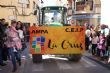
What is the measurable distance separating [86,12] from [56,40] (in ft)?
147

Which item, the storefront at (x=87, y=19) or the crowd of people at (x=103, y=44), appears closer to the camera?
the crowd of people at (x=103, y=44)

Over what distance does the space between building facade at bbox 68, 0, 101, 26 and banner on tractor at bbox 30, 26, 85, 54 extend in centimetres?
3917

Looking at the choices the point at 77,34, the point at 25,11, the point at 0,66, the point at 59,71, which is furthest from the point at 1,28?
the point at 25,11

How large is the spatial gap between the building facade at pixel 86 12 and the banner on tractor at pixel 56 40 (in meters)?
39.2

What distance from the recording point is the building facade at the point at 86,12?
62.7 m

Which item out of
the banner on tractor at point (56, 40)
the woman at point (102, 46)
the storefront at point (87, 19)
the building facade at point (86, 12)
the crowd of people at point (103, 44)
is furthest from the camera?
the building facade at point (86, 12)

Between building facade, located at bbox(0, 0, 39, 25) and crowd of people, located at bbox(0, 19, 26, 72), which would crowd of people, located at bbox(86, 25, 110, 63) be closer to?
crowd of people, located at bbox(0, 19, 26, 72)

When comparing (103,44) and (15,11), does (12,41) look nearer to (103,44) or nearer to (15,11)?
(103,44)

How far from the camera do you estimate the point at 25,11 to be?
57.5 meters

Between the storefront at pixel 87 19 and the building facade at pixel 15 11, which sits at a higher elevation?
the building facade at pixel 15 11

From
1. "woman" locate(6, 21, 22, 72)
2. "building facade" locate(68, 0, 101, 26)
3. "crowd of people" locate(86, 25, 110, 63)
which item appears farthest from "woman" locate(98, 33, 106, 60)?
"building facade" locate(68, 0, 101, 26)

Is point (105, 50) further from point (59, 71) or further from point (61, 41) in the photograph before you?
point (59, 71)

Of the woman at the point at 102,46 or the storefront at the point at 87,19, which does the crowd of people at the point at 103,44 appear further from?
the storefront at the point at 87,19

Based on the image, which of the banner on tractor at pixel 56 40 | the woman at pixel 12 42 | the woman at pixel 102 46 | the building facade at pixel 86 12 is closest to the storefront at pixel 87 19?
the building facade at pixel 86 12
